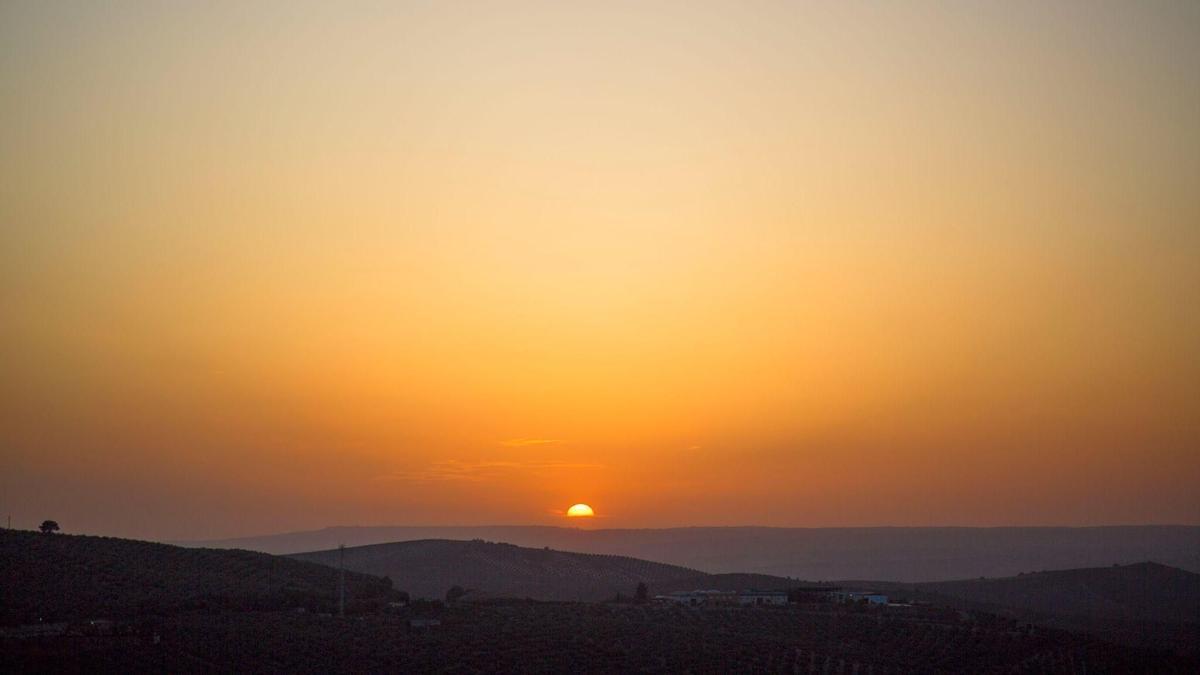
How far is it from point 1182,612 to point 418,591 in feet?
210

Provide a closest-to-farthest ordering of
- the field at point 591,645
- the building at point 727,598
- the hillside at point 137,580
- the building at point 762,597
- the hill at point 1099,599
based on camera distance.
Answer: the field at point 591,645 < the hillside at point 137,580 < the building at point 727,598 < the building at point 762,597 < the hill at point 1099,599

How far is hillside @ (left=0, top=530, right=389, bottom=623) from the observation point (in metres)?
60.8

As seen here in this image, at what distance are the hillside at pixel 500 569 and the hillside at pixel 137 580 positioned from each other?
65.8 ft

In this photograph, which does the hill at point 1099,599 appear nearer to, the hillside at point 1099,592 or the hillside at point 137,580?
the hillside at point 1099,592

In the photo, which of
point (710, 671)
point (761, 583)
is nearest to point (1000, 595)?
point (761, 583)

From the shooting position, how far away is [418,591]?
104562mm

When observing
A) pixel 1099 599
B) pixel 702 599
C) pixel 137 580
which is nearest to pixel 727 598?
pixel 702 599

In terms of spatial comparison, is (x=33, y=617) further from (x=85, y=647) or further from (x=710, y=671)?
(x=710, y=671)

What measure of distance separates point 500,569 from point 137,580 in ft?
196

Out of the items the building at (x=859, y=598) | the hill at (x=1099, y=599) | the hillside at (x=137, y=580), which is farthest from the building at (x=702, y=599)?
the hill at (x=1099, y=599)

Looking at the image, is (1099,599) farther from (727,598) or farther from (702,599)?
(702,599)

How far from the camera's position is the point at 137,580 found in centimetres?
6988

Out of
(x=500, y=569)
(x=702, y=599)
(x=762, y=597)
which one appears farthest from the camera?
(x=500, y=569)

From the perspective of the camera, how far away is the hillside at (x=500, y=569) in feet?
363
